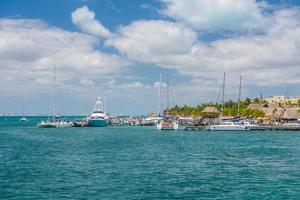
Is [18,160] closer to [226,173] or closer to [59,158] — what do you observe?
[59,158]

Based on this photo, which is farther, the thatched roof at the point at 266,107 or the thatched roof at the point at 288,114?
the thatched roof at the point at 266,107

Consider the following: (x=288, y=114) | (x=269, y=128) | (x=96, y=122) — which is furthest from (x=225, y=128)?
(x=96, y=122)

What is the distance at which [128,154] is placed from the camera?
6656 centimetres

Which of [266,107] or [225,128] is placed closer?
[225,128]

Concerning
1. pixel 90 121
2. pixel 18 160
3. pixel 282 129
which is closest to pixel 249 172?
pixel 18 160

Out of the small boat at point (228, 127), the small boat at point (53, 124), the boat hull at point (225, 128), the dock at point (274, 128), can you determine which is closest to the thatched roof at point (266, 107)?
the dock at point (274, 128)

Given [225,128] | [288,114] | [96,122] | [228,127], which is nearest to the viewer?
[225,128]

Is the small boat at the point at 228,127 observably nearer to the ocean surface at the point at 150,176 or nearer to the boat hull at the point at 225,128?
the boat hull at the point at 225,128

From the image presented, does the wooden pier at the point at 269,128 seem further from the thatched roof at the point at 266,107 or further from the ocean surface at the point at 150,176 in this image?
the ocean surface at the point at 150,176

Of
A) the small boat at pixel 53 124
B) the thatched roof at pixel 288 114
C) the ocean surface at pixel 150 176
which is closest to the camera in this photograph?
the ocean surface at pixel 150 176

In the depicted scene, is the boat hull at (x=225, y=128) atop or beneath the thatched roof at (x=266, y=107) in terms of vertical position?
beneath

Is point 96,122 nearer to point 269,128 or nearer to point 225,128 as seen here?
point 225,128

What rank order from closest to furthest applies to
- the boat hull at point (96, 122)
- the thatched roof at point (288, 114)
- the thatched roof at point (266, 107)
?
the thatched roof at point (288, 114) < the boat hull at point (96, 122) < the thatched roof at point (266, 107)

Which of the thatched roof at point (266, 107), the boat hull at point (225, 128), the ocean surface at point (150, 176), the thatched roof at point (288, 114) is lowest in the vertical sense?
the ocean surface at point (150, 176)
